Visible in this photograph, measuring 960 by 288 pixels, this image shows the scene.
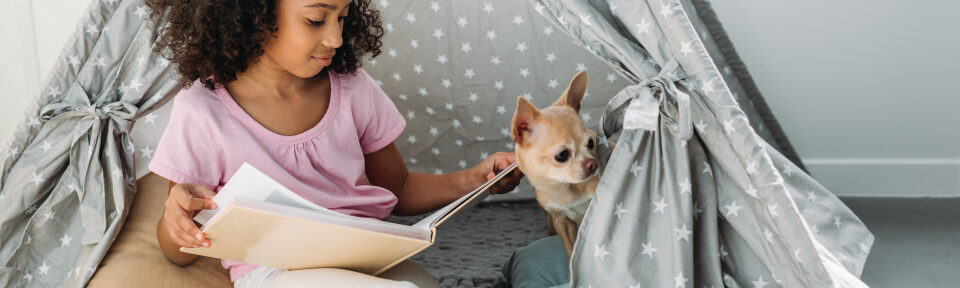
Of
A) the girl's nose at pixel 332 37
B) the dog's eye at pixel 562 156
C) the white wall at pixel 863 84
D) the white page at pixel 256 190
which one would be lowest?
the white wall at pixel 863 84

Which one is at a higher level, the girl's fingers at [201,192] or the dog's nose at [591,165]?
the girl's fingers at [201,192]

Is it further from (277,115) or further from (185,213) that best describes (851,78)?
(185,213)

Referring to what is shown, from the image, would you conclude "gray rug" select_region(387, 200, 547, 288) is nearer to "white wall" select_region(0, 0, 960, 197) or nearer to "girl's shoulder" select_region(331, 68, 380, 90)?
"girl's shoulder" select_region(331, 68, 380, 90)

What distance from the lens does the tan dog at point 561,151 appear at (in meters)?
1.32

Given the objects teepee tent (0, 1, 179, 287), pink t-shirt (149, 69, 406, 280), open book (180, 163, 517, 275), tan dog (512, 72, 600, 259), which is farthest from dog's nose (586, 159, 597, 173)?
teepee tent (0, 1, 179, 287)

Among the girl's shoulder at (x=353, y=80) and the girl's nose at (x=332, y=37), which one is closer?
the girl's nose at (x=332, y=37)

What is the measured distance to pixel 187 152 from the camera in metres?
1.23

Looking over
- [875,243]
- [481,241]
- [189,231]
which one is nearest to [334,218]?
[189,231]

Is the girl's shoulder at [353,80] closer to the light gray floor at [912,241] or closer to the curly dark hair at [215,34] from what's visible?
the curly dark hair at [215,34]

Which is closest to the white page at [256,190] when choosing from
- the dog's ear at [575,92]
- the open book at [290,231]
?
the open book at [290,231]

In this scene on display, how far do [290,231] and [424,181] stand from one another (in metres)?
0.48

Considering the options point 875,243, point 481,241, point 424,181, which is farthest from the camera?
point 481,241

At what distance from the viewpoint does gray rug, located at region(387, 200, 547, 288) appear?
5.55 ft

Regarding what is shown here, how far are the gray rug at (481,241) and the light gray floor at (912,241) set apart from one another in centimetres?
75
